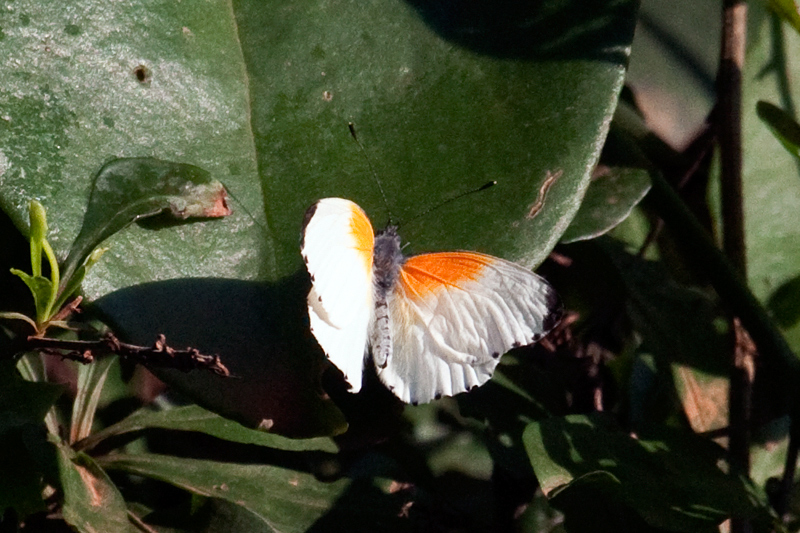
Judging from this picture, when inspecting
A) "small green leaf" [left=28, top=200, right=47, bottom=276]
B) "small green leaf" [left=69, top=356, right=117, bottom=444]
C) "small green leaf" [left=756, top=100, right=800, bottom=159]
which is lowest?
"small green leaf" [left=69, top=356, right=117, bottom=444]

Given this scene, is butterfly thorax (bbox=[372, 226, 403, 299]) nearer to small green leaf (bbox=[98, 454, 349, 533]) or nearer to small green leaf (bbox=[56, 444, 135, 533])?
small green leaf (bbox=[98, 454, 349, 533])

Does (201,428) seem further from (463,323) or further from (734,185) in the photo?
(734,185)

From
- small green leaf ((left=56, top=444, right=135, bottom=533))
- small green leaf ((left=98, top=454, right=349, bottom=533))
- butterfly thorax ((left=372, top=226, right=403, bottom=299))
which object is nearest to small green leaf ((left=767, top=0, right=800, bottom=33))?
butterfly thorax ((left=372, top=226, right=403, bottom=299))

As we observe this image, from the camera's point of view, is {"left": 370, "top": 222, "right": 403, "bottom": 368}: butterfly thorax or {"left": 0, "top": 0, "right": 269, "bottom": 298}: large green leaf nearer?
{"left": 0, "top": 0, "right": 269, "bottom": 298}: large green leaf

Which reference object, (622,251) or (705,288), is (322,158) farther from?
(705,288)

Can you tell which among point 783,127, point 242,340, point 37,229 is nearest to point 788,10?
point 783,127

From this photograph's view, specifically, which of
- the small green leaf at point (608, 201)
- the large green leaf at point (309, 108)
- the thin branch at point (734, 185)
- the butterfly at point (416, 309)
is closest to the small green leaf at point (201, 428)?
the butterfly at point (416, 309)
